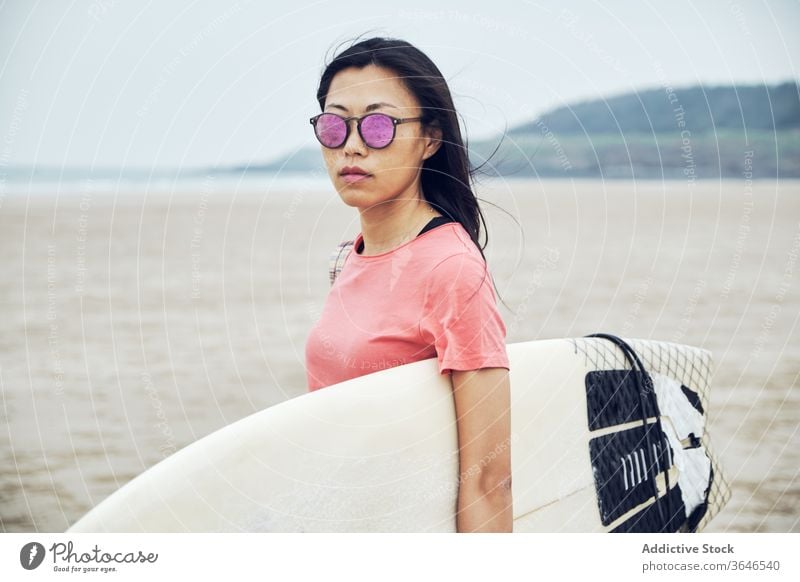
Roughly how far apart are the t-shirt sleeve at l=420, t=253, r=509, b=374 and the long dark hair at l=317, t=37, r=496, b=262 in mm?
113

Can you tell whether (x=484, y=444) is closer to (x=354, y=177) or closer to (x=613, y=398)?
(x=354, y=177)

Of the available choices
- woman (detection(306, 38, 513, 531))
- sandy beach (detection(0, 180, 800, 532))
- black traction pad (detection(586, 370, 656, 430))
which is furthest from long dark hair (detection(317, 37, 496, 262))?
black traction pad (detection(586, 370, 656, 430))

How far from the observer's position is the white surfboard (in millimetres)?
1518

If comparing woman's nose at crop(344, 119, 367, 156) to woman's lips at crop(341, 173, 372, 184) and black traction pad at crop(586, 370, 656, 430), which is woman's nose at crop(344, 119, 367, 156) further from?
black traction pad at crop(586, 370, 656, 430)

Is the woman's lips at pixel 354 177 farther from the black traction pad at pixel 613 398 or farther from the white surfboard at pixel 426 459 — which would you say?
the black traction pad at pixel 613 398

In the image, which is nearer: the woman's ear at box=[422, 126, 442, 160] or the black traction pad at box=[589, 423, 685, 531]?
the woman's ear at box=[422, 126, 442, 160]

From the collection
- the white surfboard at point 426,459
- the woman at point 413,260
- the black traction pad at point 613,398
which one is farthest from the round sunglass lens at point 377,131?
the black traction pad at point 613,398

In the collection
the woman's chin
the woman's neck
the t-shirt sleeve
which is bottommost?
the t-shirt sleeve

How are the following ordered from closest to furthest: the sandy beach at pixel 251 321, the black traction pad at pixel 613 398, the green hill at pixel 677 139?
the black traction pad at pixel 613 398 → the sandy beach at pixel 251 321 → the green hill at pixel 677 139

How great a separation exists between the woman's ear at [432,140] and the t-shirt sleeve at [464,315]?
10.0 inches

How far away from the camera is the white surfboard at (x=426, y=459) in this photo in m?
1.52
